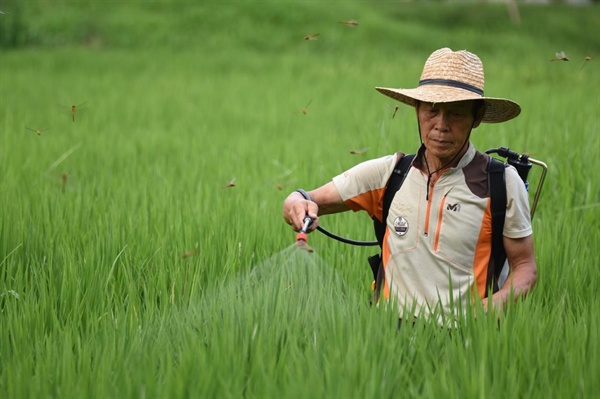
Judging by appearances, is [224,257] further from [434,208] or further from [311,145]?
[311,145]

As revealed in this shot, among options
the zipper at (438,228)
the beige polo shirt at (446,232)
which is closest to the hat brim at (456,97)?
the beige polo shirt at (446,232)

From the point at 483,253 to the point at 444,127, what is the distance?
0.34 metres

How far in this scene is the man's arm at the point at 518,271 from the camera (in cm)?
200

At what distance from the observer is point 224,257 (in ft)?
9.02

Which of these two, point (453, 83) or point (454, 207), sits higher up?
point (453, 83)

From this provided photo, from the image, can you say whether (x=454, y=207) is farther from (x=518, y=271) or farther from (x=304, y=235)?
(x=304, y=235)

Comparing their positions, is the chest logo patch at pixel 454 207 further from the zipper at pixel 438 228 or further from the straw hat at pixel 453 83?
the straw hat at pixel 453 83

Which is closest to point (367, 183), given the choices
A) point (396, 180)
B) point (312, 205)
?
point (396, 180)

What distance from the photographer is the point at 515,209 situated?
1976 mm

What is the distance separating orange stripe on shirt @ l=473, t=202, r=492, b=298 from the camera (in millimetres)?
2006

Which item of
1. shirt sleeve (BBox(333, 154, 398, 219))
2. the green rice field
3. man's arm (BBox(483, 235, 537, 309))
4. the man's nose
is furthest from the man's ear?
the green rice field

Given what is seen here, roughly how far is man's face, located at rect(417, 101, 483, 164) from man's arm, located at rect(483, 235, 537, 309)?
272mm

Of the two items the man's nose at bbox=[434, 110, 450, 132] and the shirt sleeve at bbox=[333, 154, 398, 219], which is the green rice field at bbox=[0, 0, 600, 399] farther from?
the man's nose at bbox=[434, 110, 450, 132]

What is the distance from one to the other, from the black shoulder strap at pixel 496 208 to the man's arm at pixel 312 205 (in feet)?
1.42
